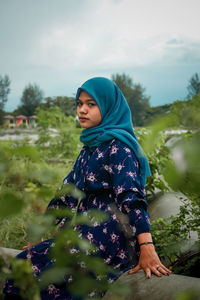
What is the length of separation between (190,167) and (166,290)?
0.84 m

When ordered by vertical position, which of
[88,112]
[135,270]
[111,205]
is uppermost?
[88,112]

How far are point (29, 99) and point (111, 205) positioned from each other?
44.6 meters

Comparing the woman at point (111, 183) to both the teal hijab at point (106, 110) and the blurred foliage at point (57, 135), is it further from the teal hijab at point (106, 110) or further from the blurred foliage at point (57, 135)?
the blurred foliage at point (57, 135)

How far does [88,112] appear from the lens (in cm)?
162

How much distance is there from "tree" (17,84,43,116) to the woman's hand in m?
40.1

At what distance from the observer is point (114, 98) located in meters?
1.67

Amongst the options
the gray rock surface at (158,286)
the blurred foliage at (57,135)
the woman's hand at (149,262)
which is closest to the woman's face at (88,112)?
the woman's hand at (149,262)

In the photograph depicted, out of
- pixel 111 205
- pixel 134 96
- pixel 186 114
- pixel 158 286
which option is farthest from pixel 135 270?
pixel 134 96

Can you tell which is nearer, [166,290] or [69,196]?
[166,290]

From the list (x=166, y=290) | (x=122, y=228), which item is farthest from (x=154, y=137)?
(x=122, y=228)

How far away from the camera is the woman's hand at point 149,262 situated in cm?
117

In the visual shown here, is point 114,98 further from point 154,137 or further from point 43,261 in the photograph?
point 154,137

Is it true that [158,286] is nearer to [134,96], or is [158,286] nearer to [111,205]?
[111,205]

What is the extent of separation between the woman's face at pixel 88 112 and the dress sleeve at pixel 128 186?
9.0 inches
